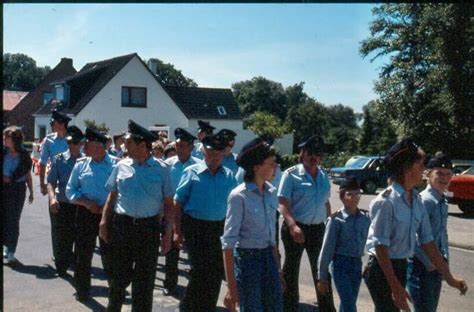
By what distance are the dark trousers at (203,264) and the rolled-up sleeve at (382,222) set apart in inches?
68.1

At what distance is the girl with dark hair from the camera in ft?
26.0

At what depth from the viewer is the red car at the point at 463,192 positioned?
16.0 metres

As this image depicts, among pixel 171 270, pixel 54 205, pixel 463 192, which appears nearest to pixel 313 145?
pixel 171 270

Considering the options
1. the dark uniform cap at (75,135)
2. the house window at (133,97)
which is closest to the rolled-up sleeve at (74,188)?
the dark uniform cap at (75,135)

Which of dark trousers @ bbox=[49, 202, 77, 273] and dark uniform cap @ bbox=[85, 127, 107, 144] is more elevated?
dark uniform cap @ bbox=[85, 127, 107, 144]

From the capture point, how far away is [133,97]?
121ft

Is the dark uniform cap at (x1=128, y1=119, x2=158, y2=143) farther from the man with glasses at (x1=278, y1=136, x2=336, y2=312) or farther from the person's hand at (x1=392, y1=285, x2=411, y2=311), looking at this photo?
the person's hand at (x1=392, y1=285, x2=411, y2=311)

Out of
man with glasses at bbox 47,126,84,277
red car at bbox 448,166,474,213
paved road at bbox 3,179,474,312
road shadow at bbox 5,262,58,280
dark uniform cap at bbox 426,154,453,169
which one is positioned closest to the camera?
dark uniform cap at bbox 426,154,453,169

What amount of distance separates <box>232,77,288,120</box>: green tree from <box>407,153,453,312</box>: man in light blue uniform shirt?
69.2 metres

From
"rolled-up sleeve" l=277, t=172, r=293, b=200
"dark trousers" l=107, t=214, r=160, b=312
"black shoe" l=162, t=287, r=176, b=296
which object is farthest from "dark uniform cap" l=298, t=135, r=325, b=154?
"black shoe" l=162, t=287, r=176, b=296

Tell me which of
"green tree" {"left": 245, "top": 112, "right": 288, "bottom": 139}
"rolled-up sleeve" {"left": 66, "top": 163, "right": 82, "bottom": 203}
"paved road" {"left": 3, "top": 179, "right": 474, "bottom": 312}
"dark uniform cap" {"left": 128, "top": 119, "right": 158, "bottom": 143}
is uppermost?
"green tree" {"left": 245, "top": 112, "right": 288, "bottom": 139}

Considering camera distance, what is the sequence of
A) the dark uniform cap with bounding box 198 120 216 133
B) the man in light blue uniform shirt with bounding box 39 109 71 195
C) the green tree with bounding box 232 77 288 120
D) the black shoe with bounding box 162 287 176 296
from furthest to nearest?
the green tree with bounding box 232 77 288 120 < the man in light blue uniform shirt with bounding box 39 109 71 195 < the dark uniform cap with bounding box 198 120 216 133 < the black shoe with bounding box 162 287 176 296

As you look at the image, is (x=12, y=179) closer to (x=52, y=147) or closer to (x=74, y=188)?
(x=52, y=147)

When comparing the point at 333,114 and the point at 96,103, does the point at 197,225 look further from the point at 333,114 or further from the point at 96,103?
the point at 333,114
